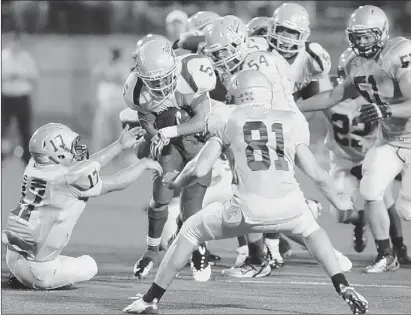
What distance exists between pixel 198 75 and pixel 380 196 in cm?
160

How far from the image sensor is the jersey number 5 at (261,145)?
20.5ft

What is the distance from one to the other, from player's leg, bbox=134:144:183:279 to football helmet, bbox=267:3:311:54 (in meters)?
1.39

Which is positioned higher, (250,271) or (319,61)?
(319,61)

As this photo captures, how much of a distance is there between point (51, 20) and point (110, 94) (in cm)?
230

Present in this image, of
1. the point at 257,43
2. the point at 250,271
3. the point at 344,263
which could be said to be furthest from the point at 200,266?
the point at 257,43

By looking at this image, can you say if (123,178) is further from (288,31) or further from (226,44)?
(288,31)

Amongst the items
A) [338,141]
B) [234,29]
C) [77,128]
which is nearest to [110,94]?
[77,128]

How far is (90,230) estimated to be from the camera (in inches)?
403

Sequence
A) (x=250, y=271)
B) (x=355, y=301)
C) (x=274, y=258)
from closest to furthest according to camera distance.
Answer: (x=355, y=301) < (x=250, y=271) < (x=274, y=258)

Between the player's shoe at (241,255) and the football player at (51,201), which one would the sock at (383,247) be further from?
the football player at (51,201)

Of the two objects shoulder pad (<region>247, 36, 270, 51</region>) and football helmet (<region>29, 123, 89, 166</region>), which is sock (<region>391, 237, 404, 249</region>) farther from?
football helmet (<region>29, 123, 89, 166</region>)

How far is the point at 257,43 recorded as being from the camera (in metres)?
8.77

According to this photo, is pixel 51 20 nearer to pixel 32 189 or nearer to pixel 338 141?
pixel 338 141

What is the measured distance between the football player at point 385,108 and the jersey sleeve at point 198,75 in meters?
1.13
